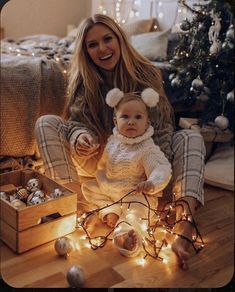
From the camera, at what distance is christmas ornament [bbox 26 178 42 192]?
881mm

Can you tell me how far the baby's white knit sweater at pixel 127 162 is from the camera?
854 mm

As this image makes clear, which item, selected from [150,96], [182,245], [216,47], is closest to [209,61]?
[216,47]

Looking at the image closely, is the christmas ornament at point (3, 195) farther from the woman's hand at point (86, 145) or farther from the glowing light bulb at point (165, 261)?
the glowing light bulb at point (165, 261)

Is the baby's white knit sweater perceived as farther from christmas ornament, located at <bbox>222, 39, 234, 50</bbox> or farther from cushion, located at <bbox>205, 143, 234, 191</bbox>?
christmas ornament, located at <bbox>222, 39, 234, 50</bbox>

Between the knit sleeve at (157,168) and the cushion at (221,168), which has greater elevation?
the cushion at (221,168)

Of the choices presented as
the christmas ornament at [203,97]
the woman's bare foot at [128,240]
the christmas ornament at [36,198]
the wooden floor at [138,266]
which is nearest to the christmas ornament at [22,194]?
the christmas ornament at [36,198]

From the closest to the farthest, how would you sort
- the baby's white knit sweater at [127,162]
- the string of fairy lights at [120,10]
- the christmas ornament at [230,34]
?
the christmas ornament at [230,34]
the string of fairy lights at [120,10]
the baby's white knit sweater at [127,162]

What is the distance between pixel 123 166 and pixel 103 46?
0.27m

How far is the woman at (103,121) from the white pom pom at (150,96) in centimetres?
2

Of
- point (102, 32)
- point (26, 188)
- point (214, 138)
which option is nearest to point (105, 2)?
point (102, 32)

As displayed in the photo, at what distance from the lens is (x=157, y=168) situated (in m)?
0.83

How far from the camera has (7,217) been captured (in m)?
0.80

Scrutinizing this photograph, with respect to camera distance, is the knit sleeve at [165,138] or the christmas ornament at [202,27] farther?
the knit sleeve at [165,138]

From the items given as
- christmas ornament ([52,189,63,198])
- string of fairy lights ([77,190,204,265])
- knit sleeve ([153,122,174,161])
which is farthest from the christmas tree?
christmas ornament ([52,189,63,198])
